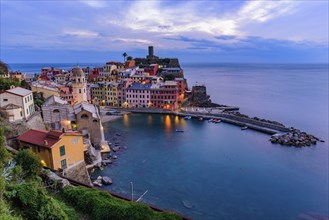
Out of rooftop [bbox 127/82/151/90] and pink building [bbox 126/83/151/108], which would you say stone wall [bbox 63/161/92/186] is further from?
rooftop [bbox 127/82/151/90]

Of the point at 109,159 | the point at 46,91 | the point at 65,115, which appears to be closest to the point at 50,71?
the point at 46,91

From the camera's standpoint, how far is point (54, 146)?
21.4 metres

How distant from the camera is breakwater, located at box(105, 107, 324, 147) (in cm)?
3959

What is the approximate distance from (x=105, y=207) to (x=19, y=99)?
21250 mm

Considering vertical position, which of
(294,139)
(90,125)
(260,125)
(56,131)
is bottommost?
(294,139)

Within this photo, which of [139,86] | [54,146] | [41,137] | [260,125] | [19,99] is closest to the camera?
[54,146]

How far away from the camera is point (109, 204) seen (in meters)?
12.8

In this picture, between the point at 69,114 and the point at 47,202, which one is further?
the point at 69,114

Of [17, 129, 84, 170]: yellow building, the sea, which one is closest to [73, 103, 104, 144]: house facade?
the sea

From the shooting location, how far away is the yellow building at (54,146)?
21.6m

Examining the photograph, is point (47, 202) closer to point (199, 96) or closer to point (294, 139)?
point (294, 139)

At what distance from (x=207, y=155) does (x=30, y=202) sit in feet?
87.6

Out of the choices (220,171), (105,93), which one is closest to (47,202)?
(220,171)

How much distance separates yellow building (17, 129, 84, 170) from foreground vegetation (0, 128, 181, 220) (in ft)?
16.0
